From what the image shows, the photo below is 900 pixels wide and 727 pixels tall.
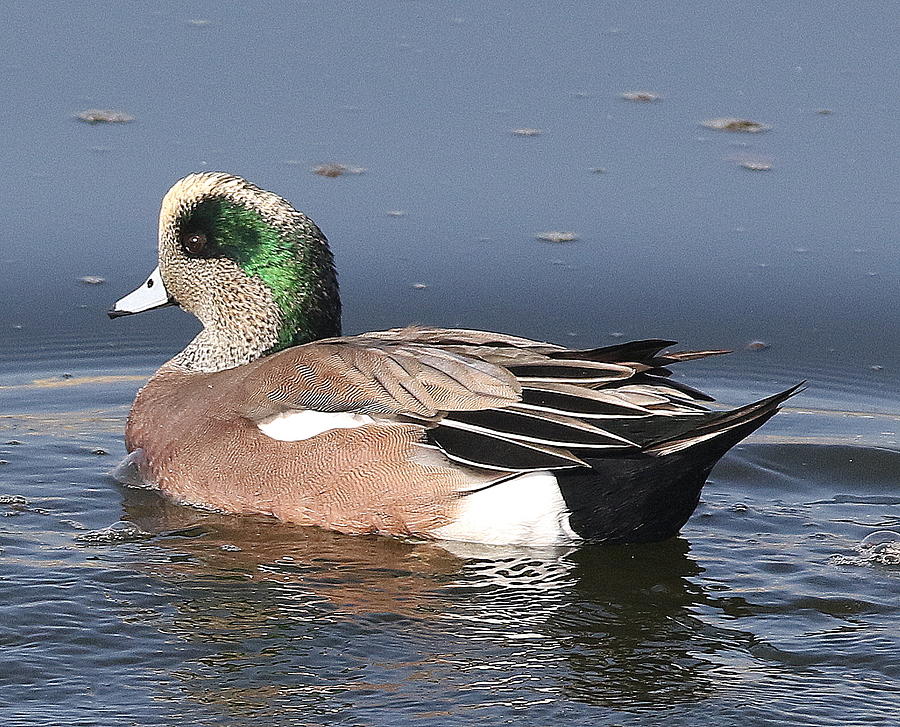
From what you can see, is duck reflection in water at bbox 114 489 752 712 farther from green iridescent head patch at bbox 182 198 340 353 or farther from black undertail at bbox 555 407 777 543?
green iridescent head patch at bbox 182 198 340 353

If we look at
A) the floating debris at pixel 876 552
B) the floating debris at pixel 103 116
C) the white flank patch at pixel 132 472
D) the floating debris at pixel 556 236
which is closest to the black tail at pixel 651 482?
the floating debris at pixel 876 552

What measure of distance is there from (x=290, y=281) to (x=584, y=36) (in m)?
3.43

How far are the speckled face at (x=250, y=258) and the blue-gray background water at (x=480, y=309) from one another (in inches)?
28.0

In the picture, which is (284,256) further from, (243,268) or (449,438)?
(449,438)

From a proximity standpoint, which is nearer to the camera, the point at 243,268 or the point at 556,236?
the point at 243,268

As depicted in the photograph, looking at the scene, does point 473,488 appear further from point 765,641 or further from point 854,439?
point 854,439

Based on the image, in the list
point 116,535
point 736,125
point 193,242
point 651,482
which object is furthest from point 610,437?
point 736,125

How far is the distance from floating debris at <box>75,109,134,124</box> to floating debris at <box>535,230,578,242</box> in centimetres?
217

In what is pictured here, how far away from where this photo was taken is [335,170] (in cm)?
803

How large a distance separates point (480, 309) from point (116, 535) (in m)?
2.27

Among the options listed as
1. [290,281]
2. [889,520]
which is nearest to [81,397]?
[290,281]

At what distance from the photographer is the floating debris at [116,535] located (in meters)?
5.48

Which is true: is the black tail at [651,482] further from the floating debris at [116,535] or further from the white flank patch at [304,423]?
the floating debris at [116,535]

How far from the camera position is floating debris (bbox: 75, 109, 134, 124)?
8352 millimetres
